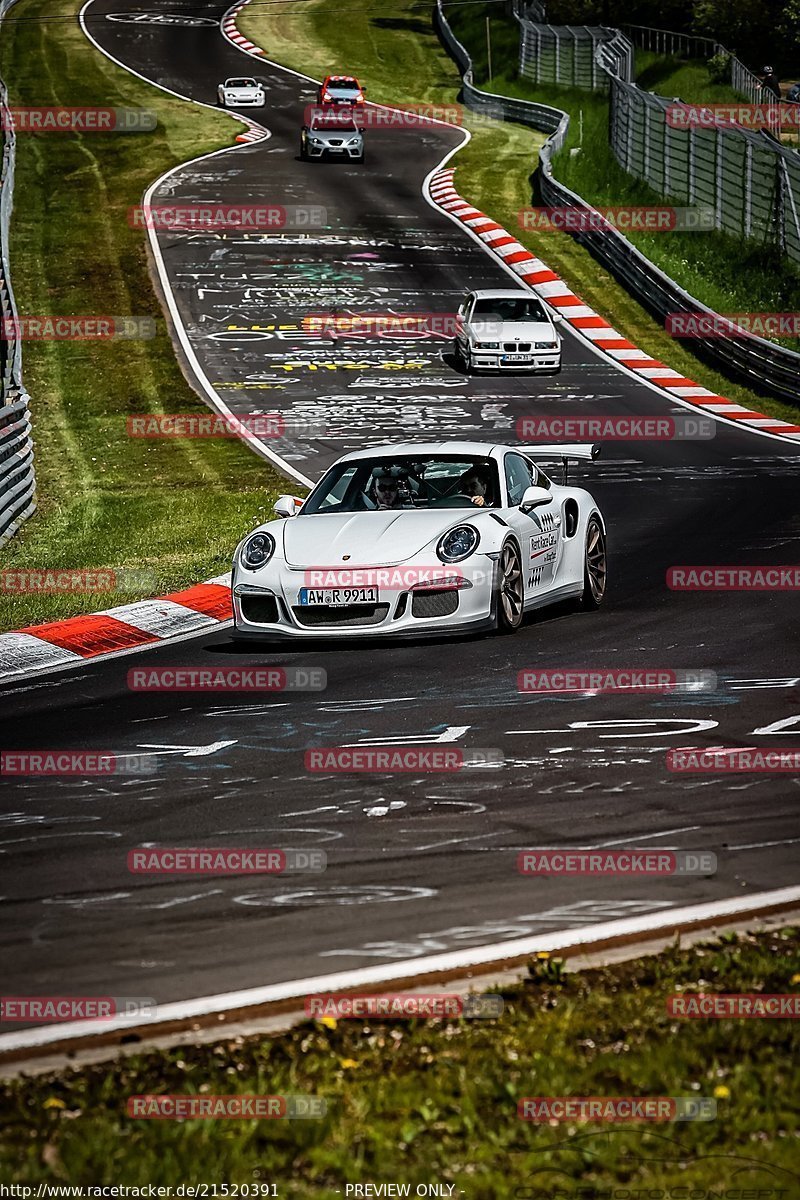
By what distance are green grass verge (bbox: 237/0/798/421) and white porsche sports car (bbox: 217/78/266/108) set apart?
16.8 feet

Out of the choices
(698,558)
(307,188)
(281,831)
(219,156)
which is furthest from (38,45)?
(281,831)

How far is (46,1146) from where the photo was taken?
164 inches

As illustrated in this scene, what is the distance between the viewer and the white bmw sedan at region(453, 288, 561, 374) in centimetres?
2788

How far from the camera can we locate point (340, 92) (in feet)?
180

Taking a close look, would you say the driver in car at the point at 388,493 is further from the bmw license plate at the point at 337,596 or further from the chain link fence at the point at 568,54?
the chain link fence at the point at 568,54

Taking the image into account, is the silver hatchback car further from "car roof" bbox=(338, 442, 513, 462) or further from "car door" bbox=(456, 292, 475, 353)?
"car roof" bbox=(338, 442, 513, 462)

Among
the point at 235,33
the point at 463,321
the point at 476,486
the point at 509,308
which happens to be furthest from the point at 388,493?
the point at 235,33

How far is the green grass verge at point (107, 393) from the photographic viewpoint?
623 inches

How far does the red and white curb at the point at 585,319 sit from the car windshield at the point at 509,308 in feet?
5.88

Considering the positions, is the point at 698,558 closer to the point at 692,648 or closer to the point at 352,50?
the point at 692,648

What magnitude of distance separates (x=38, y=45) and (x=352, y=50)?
12.7 meters

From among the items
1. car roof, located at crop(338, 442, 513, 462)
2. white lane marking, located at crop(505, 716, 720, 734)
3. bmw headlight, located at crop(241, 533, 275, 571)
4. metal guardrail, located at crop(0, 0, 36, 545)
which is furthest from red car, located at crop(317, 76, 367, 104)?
white lane marking, located at crop(505, 716, 720, 734)

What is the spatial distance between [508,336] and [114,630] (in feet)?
54.8

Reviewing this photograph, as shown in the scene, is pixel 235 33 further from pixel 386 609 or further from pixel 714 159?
pixel 386 609
